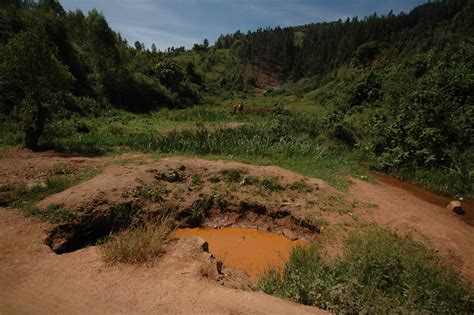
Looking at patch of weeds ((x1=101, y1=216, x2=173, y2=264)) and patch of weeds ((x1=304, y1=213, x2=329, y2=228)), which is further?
patch of weeds ((x1=304, y1=213, x2=329, y2=228))

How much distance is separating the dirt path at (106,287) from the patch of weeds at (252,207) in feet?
7.87

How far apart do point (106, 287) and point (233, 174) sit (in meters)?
4.65

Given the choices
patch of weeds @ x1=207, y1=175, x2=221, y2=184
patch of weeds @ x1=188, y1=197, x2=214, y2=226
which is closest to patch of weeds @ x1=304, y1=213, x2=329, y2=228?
patch of weeds @ x1=188, y1=197, x2=214, y2=226

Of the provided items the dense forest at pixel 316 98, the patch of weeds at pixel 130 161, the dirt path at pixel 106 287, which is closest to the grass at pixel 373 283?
the dirt path at pixel 106 287

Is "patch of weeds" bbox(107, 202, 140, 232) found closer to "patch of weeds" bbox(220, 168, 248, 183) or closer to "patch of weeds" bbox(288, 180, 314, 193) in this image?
"patch of weeds" bbox(220, 168, 248, 183)

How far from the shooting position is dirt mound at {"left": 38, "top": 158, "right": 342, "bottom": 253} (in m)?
6.18

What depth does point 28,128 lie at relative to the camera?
10156mm

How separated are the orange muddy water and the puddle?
4.45m

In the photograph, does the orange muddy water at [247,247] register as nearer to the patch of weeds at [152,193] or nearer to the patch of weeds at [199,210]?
the patch of weeds at [199,210]

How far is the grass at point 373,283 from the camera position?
397cm

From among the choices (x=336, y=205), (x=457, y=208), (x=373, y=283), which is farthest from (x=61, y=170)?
(x=457, y=208)

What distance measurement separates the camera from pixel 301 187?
25.8ft

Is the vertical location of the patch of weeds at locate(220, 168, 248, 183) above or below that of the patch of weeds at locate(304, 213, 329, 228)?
above

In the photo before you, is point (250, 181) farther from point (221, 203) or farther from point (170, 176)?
point (170, 176)
